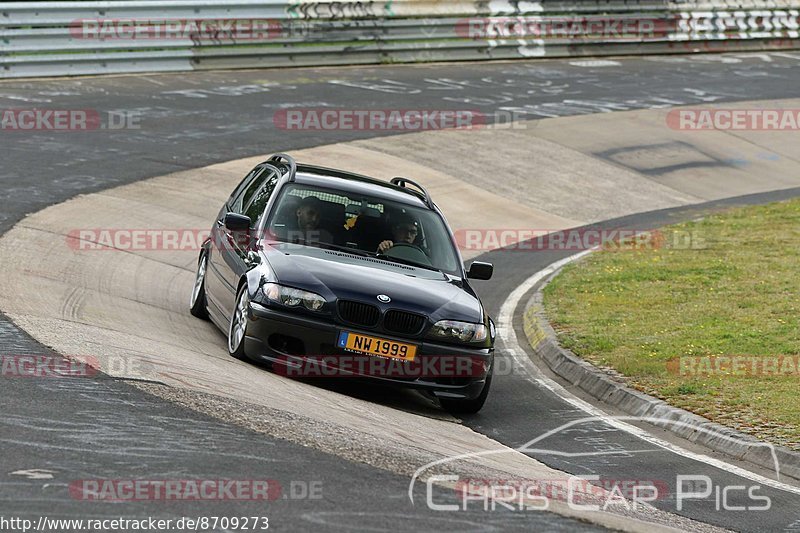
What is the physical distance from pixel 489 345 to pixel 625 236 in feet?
32.3

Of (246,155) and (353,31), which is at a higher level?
(353,31)

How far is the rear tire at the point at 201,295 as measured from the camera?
12008 mm

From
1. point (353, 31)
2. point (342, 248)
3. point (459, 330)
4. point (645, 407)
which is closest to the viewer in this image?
point (459, 330)

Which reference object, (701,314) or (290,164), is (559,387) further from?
(290,164)

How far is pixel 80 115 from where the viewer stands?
70.0 feet

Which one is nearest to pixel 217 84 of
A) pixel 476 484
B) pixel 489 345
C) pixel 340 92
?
pixel 340 92

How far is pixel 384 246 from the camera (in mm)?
10867

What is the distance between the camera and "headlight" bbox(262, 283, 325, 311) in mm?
9578

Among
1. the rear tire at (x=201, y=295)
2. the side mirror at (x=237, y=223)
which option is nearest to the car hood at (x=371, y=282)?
the side mirror at (x=237, y=223)

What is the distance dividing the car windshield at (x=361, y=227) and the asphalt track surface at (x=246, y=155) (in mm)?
1349

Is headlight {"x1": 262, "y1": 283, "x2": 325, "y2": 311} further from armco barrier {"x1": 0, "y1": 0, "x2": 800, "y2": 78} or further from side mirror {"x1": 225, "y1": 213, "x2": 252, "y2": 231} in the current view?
armco barrier {"x1": 0, "y1": 0, "x2": 800, "y2": 78}

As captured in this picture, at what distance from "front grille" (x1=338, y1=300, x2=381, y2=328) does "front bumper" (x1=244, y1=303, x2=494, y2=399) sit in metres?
0.07

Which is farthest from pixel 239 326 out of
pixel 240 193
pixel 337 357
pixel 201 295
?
pixel 240 193

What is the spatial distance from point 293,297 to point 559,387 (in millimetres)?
3047
